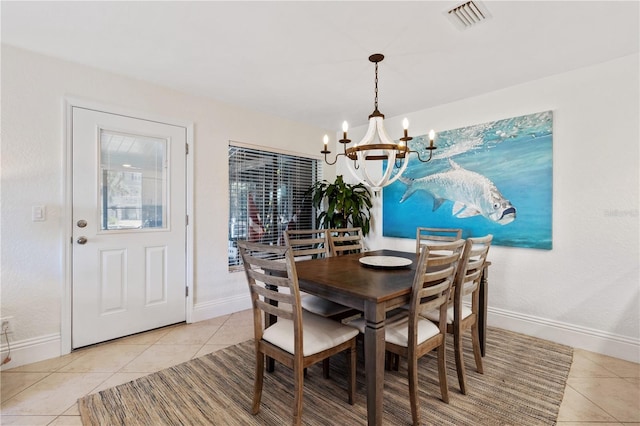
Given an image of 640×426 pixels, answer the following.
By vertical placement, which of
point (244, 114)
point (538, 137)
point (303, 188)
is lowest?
point (303, 188)

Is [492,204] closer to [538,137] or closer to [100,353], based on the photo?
[538,137]

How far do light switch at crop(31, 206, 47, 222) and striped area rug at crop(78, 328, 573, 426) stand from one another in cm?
139

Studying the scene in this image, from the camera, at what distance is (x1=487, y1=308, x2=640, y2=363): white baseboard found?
2.33 meters

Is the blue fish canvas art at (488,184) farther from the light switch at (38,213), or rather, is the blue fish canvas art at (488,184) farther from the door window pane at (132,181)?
the light switch at (38,213)

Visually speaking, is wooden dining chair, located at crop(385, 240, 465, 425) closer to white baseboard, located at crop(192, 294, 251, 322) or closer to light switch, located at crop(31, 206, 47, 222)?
white baseboard, located at crop(192, 294, 251, 322)

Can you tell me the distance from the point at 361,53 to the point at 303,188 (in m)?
2.23

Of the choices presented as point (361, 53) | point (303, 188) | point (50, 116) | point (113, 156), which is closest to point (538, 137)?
point (361, 53)

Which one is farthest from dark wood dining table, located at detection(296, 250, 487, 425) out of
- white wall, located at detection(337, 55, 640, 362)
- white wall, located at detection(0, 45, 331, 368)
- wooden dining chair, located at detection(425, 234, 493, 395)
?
white wall, located at detection(0, 45, 331, 368)

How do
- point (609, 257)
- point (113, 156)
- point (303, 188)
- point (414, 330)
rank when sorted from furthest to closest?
1. point (303, 188)
2. point (113, 156)
3. point (609, 257)
4. point (414, 330)

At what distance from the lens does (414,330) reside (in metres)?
1.57

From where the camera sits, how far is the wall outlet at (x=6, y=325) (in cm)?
214

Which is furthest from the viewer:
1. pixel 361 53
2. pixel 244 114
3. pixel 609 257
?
pixel 244 114

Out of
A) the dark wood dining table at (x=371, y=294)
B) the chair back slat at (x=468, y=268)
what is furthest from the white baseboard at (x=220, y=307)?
the chair back slat at (x=468, y=268)

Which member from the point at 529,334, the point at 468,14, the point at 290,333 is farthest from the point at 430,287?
the point at 529,334
